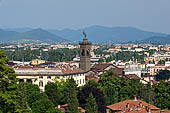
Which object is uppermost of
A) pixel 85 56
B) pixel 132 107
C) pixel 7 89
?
pixel 7 89

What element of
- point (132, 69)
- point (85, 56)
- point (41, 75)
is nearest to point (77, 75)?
point (41, 75)

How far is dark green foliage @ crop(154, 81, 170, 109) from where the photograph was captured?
45.8m

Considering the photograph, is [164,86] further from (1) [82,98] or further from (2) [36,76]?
(2) [36,76]

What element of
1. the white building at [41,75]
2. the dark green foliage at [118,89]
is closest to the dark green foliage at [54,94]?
the dark green foliage at [118,89]

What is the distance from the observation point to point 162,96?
48156mm

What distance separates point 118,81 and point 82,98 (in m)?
10.8

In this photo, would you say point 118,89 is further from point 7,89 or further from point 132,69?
point 132,69

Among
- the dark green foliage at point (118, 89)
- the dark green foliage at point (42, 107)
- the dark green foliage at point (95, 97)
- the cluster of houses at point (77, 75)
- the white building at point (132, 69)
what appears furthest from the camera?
the white building at point (132, 69)

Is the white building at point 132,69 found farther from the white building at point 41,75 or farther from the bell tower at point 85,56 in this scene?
the white building at point 41,75

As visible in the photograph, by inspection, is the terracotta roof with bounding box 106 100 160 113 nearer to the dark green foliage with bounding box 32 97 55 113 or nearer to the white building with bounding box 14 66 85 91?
the dark green foliage with bounding box 32 97 55 113

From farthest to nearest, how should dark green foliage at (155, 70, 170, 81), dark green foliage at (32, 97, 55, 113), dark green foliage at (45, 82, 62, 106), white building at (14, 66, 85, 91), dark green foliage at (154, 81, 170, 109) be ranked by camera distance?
dark green foliage at (155, 70, 170, 81) → white building at (14, 66, 85, 91) → dark green foliage at (154, 81, 170, 109) → dark green foliage at (45, 82, 62, 106) → dark green foliage at (32, 97, 55, 113)

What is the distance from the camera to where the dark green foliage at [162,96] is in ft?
150

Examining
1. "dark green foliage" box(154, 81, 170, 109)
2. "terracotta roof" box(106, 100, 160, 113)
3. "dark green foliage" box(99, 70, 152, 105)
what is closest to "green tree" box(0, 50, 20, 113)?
"terracotta roof" box(106, 100, 160, 113)

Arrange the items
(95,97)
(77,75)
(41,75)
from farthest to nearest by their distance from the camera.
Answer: (77,75) < (41,75) < (95,97)
